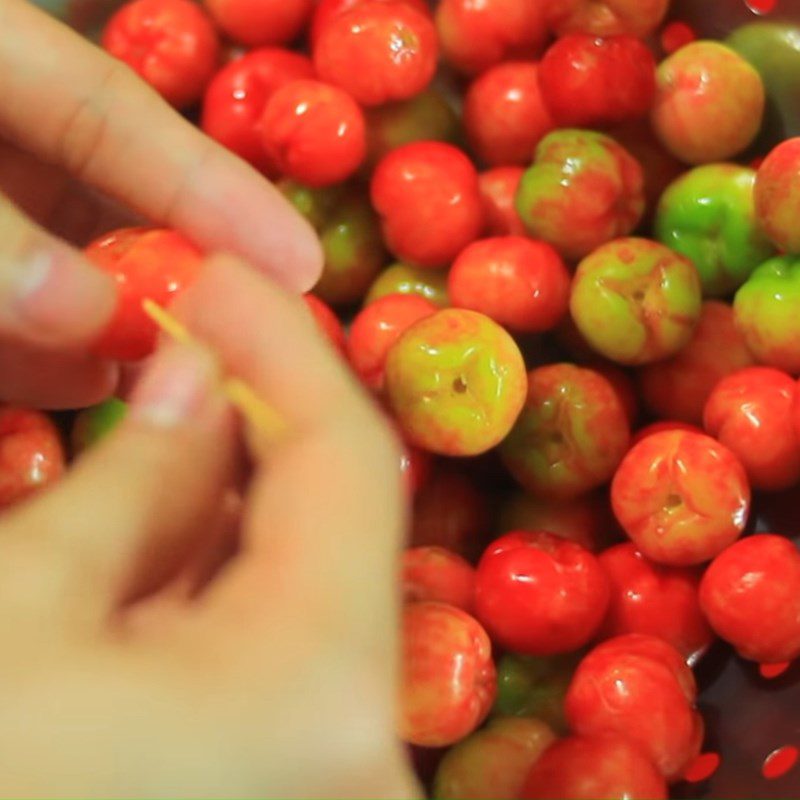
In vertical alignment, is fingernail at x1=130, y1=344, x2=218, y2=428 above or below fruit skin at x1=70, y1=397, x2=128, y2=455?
above

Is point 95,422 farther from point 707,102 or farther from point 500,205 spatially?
point 707,102

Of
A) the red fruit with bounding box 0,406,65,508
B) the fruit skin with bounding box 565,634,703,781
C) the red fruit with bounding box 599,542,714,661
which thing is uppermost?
the red fruit with bounding box 0,406,65,508

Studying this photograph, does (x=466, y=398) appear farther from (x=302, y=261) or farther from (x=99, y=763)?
(x=99, y=763)

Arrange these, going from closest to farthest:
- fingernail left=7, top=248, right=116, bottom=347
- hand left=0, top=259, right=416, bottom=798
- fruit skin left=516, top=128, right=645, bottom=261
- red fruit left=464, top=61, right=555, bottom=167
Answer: hand left=0, top=259, right=416, bottom=798, fingernail left=7, top=248, right=116, bottom=347, fruit skin left=516, top=128, right=645, bottom=261, red fruit left=464, top=61, right=555, bottom=167

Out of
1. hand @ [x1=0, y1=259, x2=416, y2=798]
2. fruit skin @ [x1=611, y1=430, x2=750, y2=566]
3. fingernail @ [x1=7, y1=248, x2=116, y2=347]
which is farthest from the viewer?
fruit skin @ [x1=611, y1=430, x2=750, y2=566]

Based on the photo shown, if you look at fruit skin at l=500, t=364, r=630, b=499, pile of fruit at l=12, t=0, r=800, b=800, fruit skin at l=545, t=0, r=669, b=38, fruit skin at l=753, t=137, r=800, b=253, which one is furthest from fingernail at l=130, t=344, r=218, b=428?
fruit skin at l=545, t=0, r=669, b=38

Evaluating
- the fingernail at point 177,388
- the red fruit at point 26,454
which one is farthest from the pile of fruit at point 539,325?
the fingernail at point 177,388

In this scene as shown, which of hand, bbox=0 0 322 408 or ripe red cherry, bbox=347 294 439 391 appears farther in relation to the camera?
ripe red cherry, bbox=347 294 439 391

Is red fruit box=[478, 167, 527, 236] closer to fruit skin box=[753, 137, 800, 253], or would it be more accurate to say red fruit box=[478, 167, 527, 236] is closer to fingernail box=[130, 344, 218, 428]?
fruit skin box=[753, 137, 800, 253]
